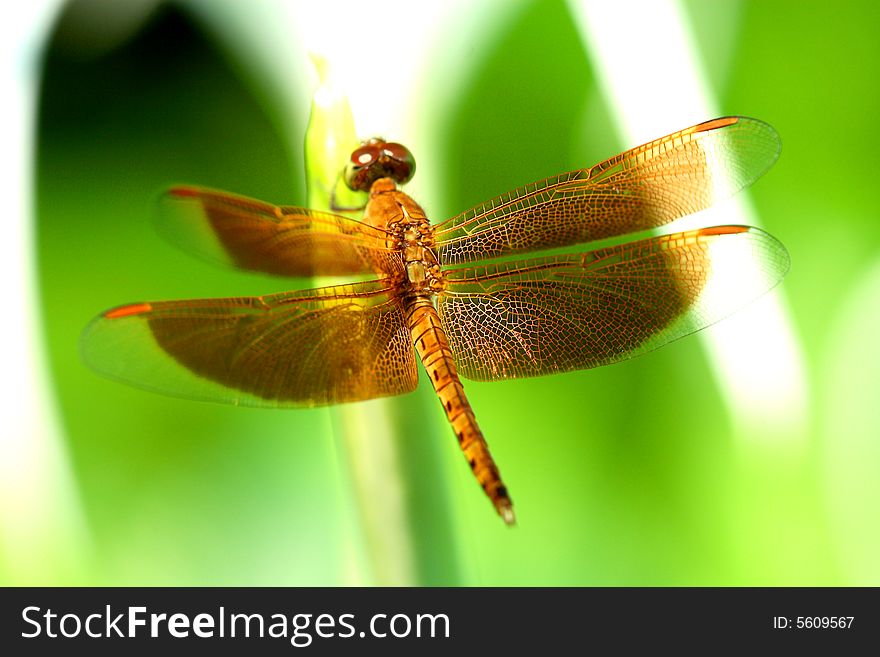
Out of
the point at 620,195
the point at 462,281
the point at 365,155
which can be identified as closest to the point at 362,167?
the point at 365,155

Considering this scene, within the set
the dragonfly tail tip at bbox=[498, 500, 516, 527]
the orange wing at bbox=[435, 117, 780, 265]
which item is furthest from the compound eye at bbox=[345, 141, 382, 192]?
the dragonfly tail tip at bbox=[498, 500, 516, 527]

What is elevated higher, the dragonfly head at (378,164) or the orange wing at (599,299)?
the dragonfly head at (378,164)

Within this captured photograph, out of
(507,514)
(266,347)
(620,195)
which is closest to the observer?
(507,514)

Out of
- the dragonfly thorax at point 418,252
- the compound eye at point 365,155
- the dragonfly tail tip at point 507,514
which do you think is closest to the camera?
the dragonfly tail tip at point 507,514

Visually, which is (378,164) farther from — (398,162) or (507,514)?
(507,514)

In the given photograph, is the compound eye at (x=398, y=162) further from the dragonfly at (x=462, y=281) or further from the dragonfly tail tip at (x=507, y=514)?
the dragonfly tail tip at (x=507, y=514)

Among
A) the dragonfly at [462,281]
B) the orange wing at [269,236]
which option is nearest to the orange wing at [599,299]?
the dragonfly at [462,281]
